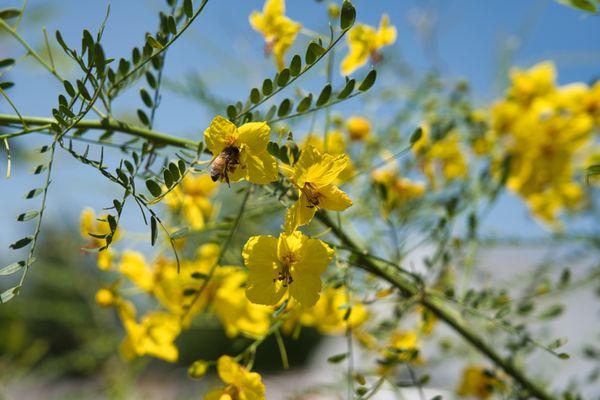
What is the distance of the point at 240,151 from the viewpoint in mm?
372

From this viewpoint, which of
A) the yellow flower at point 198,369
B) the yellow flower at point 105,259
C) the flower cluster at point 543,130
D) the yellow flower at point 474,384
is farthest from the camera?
the flower cluster at point 543,130

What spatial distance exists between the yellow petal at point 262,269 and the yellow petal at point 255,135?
0.22 feet

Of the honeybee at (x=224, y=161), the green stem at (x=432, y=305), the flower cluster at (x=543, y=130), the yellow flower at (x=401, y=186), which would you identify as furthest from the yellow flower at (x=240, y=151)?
the flower cluster at (x=543, y=130)

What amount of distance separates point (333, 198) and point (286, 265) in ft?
→ 0.20

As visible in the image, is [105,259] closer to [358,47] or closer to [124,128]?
[124,128]

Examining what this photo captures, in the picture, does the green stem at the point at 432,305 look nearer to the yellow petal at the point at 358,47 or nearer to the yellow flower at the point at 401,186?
the yellow petal at the point at 358,47

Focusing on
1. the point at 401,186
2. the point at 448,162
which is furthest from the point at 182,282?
the point at 448,162

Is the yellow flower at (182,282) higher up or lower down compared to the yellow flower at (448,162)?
lower down

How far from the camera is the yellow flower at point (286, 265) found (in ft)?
1.28

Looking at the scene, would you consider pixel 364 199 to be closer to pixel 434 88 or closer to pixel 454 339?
pixel 434 88

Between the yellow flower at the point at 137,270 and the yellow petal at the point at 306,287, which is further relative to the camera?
the yellow flower at the point at 137,270

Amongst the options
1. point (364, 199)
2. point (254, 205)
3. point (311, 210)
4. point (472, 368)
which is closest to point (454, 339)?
point (472, 368)

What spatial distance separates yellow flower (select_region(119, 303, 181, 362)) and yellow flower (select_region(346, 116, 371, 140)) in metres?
0.47

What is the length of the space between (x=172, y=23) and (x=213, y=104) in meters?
0.46
